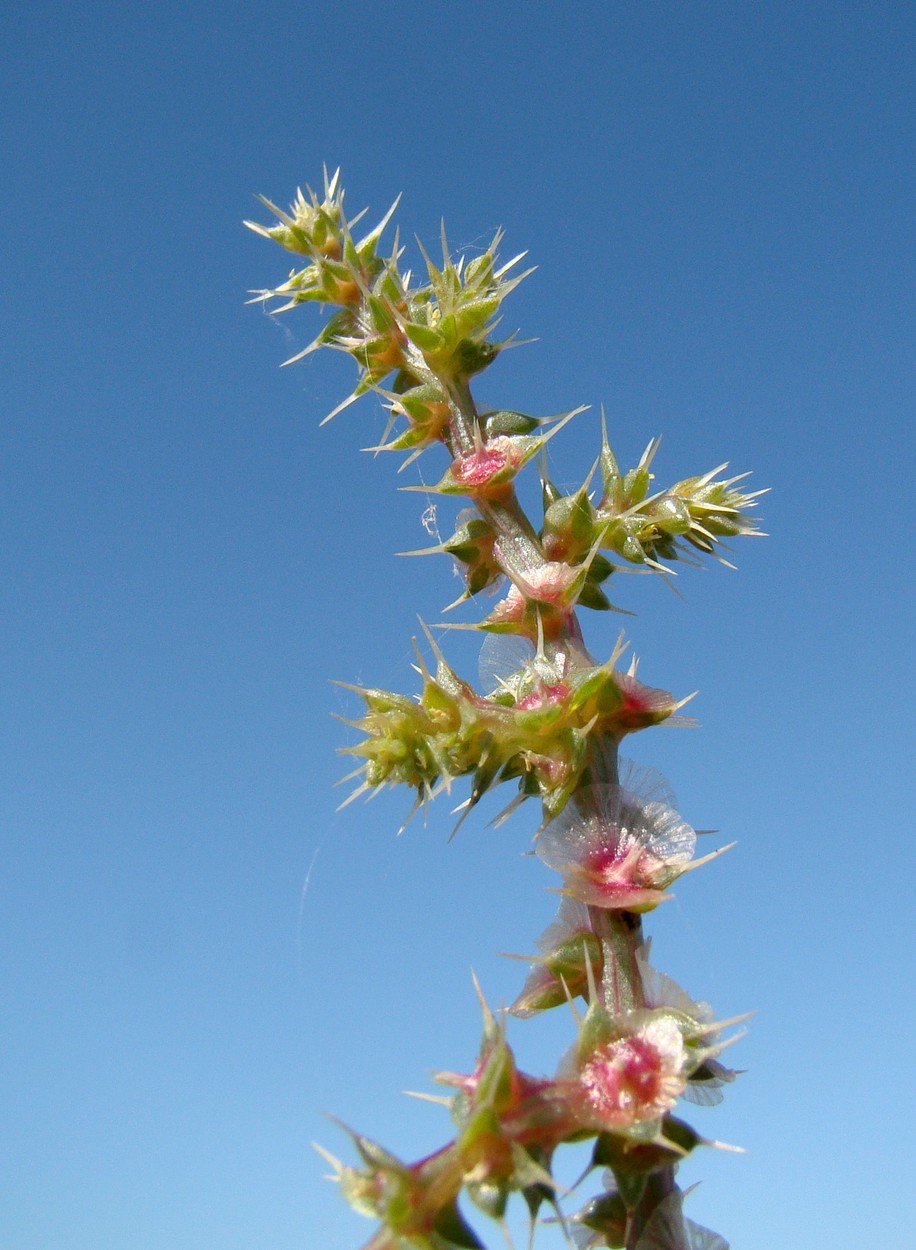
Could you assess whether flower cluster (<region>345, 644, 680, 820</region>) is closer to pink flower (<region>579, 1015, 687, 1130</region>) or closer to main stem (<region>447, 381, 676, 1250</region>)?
main stem (<region>447, 381, 676, 1250</region>)

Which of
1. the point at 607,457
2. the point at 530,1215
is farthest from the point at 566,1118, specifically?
the point at 607,457

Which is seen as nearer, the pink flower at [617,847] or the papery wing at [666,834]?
the pink flower at [617,847]

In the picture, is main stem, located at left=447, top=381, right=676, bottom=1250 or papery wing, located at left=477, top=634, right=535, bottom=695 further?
papery wing, located at left=477, top=634, right=535, bottom=695

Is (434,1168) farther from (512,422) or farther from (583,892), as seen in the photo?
(512,422)

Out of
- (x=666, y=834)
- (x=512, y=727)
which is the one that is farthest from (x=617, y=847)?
(x=512, y=727)

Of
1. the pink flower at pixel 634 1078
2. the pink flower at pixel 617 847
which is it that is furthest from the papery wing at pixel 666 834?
the pink flower at pixel 634 1078

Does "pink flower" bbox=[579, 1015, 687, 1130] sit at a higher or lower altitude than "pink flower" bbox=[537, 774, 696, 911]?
lower

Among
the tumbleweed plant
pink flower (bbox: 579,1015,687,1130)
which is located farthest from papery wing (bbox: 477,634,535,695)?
pink flower (bbox: 579,1015,687,1130)

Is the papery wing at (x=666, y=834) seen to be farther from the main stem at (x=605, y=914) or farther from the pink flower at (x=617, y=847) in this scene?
the main stem at (x=605, y=914)
